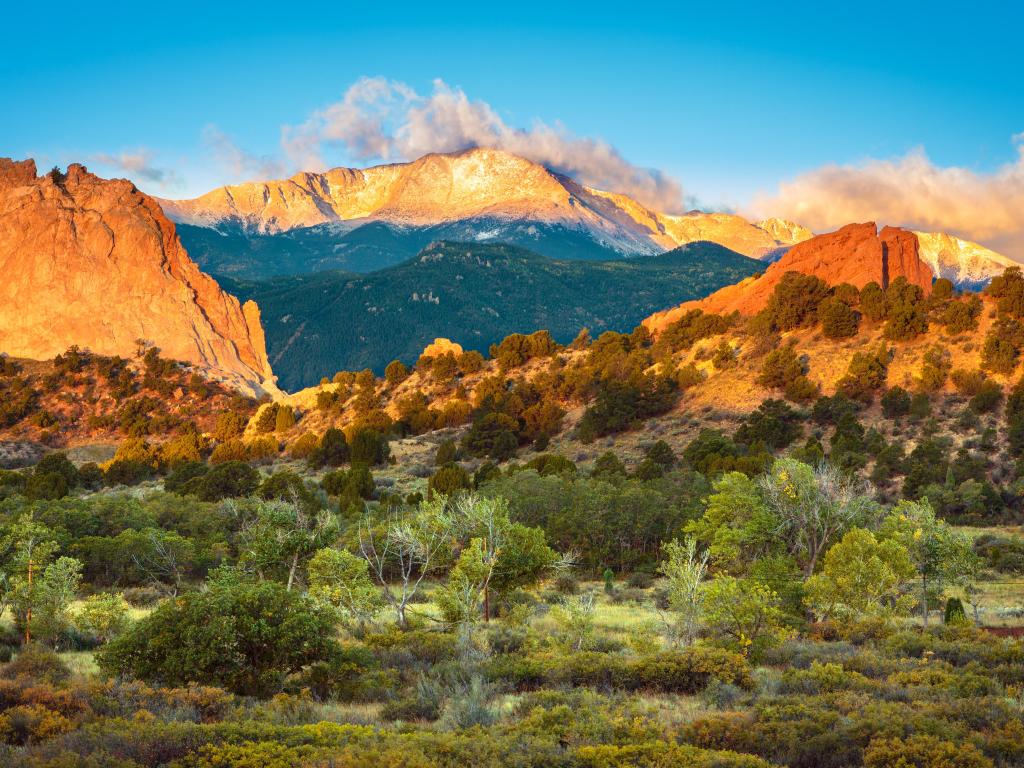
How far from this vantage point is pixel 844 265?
8238cm

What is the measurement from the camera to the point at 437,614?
25.6 m

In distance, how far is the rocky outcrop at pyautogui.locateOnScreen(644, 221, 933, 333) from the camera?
80425mm

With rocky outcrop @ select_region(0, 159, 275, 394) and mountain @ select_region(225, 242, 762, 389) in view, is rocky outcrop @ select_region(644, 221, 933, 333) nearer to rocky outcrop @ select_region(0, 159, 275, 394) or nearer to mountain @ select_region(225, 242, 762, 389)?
rocky outcrop @ select_region(0, 159, 275, 394)

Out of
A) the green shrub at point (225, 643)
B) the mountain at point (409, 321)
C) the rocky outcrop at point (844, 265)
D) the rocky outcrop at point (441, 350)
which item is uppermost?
the mountain at point (409, 321)

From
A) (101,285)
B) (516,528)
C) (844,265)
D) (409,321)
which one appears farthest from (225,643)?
(409,321)

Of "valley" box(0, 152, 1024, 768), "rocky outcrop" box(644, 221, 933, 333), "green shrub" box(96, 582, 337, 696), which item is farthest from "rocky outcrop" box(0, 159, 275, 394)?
"green shrub" box(96, 582, 337, 696)

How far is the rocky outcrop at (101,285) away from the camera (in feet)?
314

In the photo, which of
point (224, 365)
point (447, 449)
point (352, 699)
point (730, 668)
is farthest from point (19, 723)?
point (224, 365)

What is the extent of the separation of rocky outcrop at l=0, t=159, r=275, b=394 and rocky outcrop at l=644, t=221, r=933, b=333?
53.0 metres

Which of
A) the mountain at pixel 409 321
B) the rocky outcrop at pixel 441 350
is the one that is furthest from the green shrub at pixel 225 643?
the mountain at pixel 409 321

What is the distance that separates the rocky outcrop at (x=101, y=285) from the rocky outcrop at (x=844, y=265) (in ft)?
174

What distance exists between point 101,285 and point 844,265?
8253cm

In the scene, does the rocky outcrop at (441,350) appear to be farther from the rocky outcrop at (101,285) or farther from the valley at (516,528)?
the rocky outcrop at (101,285)

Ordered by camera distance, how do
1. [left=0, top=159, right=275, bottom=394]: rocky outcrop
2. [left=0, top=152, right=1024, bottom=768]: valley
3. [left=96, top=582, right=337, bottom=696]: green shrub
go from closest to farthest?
[left=0, top=152, right=1024, bottom=768]: valley, [left=96, top=582, right=337, bottom=696]: green shrub, [left=0, top=159, right=275, bottom=394]: rocky outcrop
